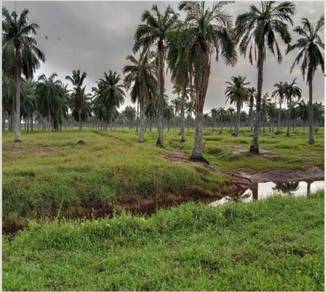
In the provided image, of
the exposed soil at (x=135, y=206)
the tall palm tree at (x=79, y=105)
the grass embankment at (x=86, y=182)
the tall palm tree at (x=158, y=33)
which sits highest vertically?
the tall palm tree at (x=158, y=33)

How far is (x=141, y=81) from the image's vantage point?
3791cm

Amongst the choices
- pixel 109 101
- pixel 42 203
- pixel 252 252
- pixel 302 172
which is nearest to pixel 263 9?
pixel 302 172

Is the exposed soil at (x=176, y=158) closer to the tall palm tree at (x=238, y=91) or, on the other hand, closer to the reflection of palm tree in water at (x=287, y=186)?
the reflection of palm tree in water at (x=287, y=186)

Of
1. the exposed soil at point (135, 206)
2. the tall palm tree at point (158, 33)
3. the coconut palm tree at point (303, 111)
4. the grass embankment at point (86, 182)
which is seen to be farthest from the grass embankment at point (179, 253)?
the coconut palm tree at point (303, 111)

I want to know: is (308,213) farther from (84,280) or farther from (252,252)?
(84,280)

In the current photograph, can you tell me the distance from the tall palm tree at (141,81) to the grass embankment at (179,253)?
28.6 metres

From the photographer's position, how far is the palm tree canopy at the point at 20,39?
29641 millimetres

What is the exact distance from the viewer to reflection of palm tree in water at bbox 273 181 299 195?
751 inches

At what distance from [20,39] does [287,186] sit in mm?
23675

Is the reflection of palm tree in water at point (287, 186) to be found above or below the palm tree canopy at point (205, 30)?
below

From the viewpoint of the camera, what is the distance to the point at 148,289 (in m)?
5.67

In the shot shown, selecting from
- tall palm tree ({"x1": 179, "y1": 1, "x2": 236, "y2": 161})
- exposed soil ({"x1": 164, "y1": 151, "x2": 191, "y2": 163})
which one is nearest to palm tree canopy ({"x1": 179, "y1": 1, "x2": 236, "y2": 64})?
tall palm tree ({"x1": 179, "y1": 1, "x2": 236, "y2": 161})

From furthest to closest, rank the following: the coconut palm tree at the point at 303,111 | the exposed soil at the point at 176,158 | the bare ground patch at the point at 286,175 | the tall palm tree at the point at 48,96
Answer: the coconut palm tree at the point at 303,111 → the tall palm tree at the point at 48,96 → the exposed soil at the point at 176,158 → the bare ground patch at the point at 286,175

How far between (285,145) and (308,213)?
28.8m
